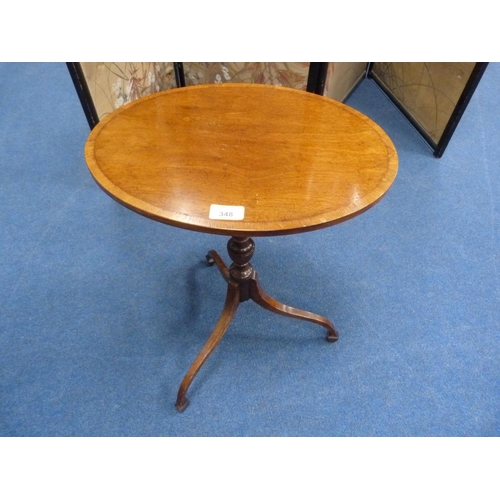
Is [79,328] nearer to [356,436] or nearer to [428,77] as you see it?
[356,436]

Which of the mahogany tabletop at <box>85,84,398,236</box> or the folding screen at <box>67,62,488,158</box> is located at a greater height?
the mahogany tabletop at <box>85,84,398,236</box>

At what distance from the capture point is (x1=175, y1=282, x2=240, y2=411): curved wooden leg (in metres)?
1.18

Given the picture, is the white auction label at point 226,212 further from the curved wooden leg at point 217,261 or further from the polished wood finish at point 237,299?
the curved wooden leg at point 217,261

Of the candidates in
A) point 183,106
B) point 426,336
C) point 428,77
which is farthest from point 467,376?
point 428,77

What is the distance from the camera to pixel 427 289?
155 centimetres

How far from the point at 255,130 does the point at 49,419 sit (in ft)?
3.61

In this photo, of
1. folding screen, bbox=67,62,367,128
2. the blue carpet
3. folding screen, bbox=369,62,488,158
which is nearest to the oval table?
the blue carpet

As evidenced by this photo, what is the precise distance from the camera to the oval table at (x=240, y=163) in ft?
2.61

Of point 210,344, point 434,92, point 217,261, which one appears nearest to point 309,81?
point 434,92

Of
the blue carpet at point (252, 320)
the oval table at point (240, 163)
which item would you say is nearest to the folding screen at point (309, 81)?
the blue carpet at point (252, 320)

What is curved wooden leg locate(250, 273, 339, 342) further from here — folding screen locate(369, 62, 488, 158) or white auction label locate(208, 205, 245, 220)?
folding screen locate(369, 62, 488, 158)

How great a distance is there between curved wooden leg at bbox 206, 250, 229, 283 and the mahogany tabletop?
549 mm

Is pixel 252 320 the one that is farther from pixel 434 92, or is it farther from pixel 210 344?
pixel 434 92

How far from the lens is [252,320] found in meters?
1.44
